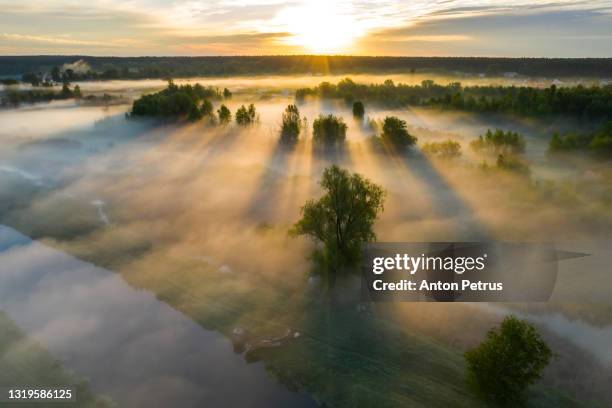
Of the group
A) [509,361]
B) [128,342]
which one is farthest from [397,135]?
[128,342]

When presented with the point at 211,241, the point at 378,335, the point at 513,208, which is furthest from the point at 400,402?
the point at 513,208

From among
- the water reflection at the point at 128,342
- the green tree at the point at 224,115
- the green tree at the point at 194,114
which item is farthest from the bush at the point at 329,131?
the water reflection at the point at 128,342

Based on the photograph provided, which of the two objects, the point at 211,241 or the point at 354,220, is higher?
the point at 354,220

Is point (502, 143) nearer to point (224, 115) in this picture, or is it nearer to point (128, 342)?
point (224, 115)

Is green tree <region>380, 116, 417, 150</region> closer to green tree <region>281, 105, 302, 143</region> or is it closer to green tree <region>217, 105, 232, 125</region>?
green tree <region>281, 105, 302, 143</region>

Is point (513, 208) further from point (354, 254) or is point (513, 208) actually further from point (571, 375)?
point (571, 375)

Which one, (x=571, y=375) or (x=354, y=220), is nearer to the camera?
(x=571, y=375)

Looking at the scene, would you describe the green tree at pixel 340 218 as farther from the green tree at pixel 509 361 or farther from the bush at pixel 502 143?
the bush at pixel 502 143
